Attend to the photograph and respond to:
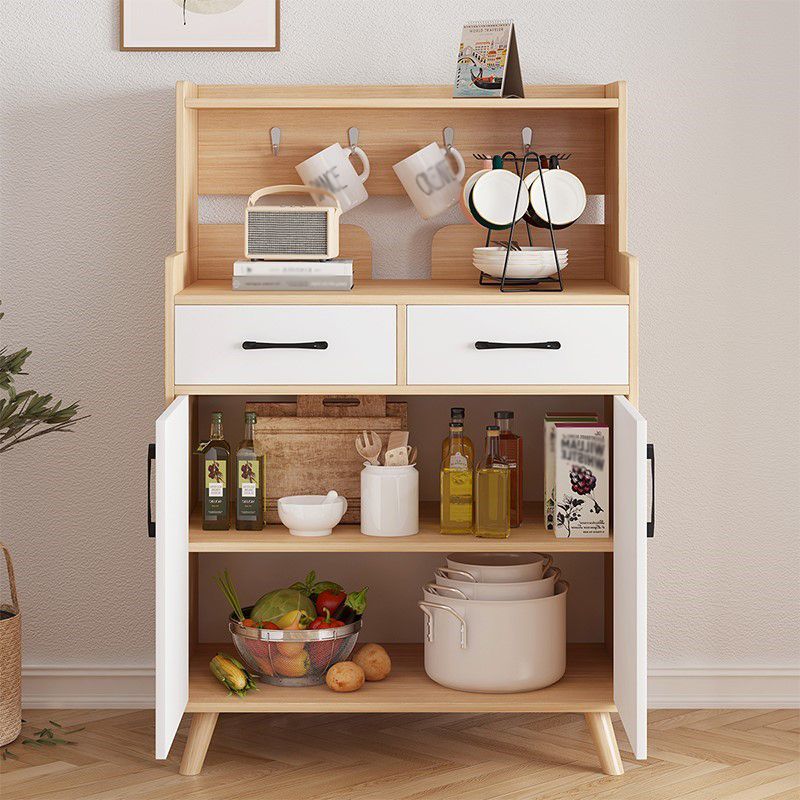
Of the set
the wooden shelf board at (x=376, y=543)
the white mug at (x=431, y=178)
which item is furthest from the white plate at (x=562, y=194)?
the wooden shelf board at (x=376, y=543)

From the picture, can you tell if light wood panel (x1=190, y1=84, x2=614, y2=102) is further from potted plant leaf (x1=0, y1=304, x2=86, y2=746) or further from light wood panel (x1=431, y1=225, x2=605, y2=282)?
potted plant leaf (x1=0, y1=304, x2=86, y2=746)

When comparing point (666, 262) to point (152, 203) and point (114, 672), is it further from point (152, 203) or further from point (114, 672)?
point (114, 672)

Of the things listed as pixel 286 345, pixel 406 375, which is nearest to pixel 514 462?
pixel 406 375

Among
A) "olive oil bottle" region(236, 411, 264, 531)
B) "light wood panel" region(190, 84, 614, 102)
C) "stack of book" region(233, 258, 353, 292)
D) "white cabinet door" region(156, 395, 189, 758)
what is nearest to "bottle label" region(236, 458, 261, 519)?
"olive oil bottle" region(236, 411, 264, 531)

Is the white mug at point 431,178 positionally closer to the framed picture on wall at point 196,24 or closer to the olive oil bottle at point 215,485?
the framed picture on wall at point 196,24

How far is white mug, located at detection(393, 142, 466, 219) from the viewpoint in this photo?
8.45ft

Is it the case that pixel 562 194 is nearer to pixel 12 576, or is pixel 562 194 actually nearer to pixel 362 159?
pixel 362 159

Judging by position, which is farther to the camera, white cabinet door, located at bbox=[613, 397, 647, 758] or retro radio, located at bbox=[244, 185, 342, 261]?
retro radio, located at bbox=[244, 185, 342, 261]

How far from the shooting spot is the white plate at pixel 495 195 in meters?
2.46

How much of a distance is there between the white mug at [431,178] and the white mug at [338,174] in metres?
0.09

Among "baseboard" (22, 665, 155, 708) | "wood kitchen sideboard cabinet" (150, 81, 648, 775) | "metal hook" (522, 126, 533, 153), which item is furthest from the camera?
"baseboard" (22, 665, 155, 708)

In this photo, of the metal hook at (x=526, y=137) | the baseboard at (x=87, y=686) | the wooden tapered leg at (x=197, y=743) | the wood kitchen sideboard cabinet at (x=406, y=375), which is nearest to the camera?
the wood kitchen sideboard cabinet at (x=406, y=375)

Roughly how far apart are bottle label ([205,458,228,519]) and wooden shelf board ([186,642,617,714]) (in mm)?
366

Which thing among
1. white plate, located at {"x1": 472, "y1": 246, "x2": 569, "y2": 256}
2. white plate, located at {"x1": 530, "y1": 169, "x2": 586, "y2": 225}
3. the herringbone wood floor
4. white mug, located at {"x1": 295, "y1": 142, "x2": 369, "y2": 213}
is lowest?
the herringbone wood floor
